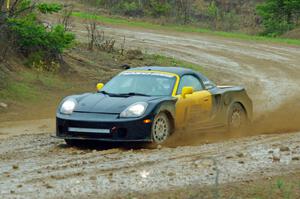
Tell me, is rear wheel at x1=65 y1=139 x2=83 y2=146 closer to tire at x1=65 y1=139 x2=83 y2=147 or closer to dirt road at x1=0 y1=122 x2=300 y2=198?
tire at x1=65 y1=139 x2=83 y2=147

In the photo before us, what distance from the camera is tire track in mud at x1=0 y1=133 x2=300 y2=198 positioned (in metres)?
9.28

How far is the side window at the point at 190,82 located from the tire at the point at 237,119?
37.5 inches

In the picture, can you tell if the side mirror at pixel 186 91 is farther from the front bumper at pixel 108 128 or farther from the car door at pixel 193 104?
the front bumper at pixel 108 128

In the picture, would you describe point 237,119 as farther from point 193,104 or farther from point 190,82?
point 193,104

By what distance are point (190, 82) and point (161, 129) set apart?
1712 millimetres

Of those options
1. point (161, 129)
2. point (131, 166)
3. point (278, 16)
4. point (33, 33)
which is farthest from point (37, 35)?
point (278, 16)

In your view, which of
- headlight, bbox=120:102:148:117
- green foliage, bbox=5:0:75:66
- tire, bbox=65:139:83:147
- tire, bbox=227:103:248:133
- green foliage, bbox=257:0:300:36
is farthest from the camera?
green foliage, bbox=257:0:300:36

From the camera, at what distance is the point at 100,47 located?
3103cm

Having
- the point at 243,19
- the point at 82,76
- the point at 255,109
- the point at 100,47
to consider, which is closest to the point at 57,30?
the point at 82,76

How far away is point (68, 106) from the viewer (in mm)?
13594

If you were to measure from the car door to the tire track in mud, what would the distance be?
3.10 ft

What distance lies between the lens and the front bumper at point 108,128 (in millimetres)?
12930

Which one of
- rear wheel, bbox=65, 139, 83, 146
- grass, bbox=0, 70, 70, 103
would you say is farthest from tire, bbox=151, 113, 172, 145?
grass, bbox=0, 70, 70, 103

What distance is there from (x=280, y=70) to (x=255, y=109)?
11110 mm
